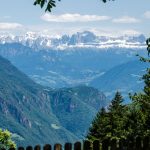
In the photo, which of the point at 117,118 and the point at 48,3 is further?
the point at 117,118

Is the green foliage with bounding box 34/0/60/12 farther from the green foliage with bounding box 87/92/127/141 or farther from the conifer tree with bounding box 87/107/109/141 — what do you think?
the conifer tree with bounding box 87/107/109/141

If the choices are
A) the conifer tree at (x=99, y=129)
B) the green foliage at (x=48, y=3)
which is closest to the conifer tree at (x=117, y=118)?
the conifer tree at (x=99, y=129)

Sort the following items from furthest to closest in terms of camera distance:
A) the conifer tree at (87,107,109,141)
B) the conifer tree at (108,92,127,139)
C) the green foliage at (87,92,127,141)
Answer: the conifer tree at (87,107,109,141) → the green foliage at (87,92,127,141) → the conifer tree at (108,92,127,139)

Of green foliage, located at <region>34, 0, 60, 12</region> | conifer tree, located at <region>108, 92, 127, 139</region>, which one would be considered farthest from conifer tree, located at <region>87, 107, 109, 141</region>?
green foliage, located at <region>34, 0, 60, 12</region>

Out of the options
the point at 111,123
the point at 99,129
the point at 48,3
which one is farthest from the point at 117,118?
the point at 48,3

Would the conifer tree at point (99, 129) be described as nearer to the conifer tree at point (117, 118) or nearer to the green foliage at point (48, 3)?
the conifer tree at point (117, 118)

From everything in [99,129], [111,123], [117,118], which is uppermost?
[117,118]

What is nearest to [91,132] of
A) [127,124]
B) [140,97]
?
[127,124]

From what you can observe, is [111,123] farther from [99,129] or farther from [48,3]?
[48,3]

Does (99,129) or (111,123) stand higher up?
(111,123)

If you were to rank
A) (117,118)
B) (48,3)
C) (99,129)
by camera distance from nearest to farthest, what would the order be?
(48,3) < (117,118) < (99,129)

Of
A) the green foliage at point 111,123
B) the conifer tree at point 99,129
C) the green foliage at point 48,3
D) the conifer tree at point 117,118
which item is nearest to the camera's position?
the green foliage at point 48,3

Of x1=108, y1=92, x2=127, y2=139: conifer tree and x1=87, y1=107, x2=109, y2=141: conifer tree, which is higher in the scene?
x1=108, y1=92, x2=127, y2=139: conifer tree

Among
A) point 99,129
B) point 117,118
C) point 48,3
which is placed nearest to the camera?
point 48,3
